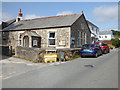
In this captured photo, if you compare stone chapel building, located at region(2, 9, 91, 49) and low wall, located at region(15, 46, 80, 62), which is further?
stone chapel building, located at region(2, 9, 91, 49)

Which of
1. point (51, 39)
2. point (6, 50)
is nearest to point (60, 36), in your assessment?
point (51, 39)

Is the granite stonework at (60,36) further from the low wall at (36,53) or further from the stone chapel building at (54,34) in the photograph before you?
the low wall at (36,53)

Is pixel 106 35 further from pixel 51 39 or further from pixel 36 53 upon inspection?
pixel 36 53

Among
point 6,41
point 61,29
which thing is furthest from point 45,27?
point 6,41

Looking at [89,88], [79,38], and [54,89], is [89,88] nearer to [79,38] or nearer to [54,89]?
[54,89]

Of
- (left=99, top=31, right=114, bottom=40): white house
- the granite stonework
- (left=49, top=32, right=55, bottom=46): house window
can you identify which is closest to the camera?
the granite stonework

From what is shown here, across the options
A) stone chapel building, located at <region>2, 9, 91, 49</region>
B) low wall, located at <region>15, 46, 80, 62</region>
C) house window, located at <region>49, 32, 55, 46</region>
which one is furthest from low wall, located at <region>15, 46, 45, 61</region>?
house window, located at <region>49, 32, 55, 46</region>

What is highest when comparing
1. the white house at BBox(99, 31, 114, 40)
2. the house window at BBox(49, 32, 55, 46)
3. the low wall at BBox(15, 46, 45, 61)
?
the white house at BBox(99, 31, 114, 40)

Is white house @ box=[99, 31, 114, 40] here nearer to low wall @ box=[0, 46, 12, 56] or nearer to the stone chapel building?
the stone chapel building

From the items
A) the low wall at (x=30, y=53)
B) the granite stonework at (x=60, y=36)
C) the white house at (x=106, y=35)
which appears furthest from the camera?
the white house at (x=106, y=35)

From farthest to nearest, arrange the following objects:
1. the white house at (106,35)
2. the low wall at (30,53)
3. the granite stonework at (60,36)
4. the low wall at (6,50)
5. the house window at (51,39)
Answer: the white house at (106,35) < the house window at (51,39) < the granite stonework at (60,36) < the low wall at (6,50) < the low wall at (30,53)

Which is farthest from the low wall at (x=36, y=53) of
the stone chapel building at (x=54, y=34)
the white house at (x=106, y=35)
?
the white house at (x=106, y=35)

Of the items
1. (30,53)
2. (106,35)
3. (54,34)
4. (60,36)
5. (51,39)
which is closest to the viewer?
(30,53)

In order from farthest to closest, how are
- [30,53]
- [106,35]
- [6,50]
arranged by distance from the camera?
[106,35] → [6,50] → [30,53]
